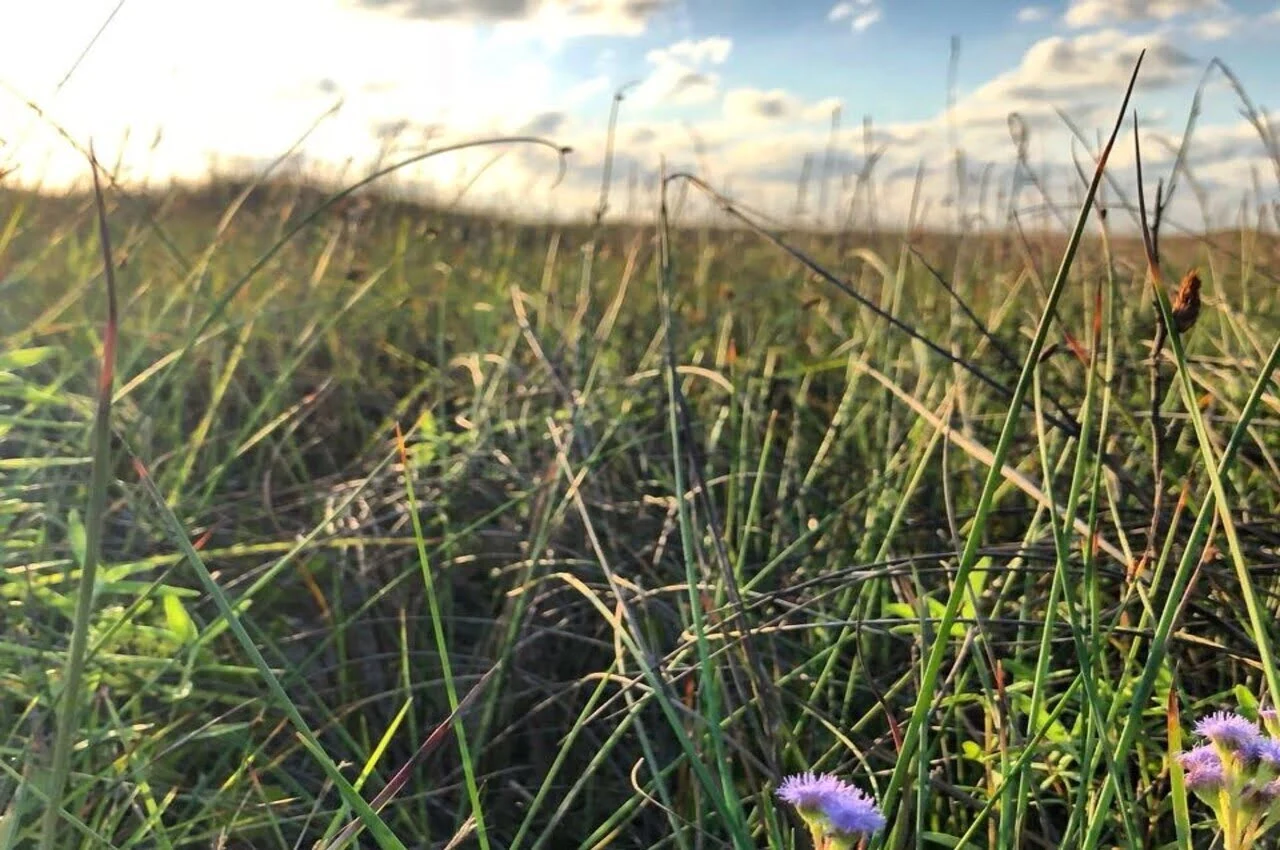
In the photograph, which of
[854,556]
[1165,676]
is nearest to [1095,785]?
[1165,676]

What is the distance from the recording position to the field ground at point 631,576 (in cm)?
76

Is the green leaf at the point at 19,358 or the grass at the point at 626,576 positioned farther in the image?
the green leaf at the point at 19,358

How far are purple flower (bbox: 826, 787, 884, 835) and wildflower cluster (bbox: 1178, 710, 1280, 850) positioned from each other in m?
0.16

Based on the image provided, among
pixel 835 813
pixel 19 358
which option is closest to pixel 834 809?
pixel 835 813

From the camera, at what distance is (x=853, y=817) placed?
0.46 m

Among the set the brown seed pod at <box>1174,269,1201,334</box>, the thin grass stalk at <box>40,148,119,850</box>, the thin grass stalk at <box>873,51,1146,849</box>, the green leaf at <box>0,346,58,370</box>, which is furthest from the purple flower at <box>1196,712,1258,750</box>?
the green leaf at <box>0,346,58,370</box>

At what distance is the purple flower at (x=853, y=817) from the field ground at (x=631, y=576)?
76 mm

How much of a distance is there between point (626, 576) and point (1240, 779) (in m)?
0.88

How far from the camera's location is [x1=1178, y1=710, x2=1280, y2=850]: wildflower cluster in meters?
Result: 0.49

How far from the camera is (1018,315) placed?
2209 mm

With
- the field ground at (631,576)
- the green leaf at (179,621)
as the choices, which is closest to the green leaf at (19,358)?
the field ground at (631,576)

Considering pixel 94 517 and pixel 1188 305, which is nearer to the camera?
pixel 94 517

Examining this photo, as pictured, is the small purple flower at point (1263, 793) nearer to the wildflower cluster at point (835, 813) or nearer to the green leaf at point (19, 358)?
the wildflower cluster at point (835, 813)

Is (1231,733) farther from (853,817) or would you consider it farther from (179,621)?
(179,621)
